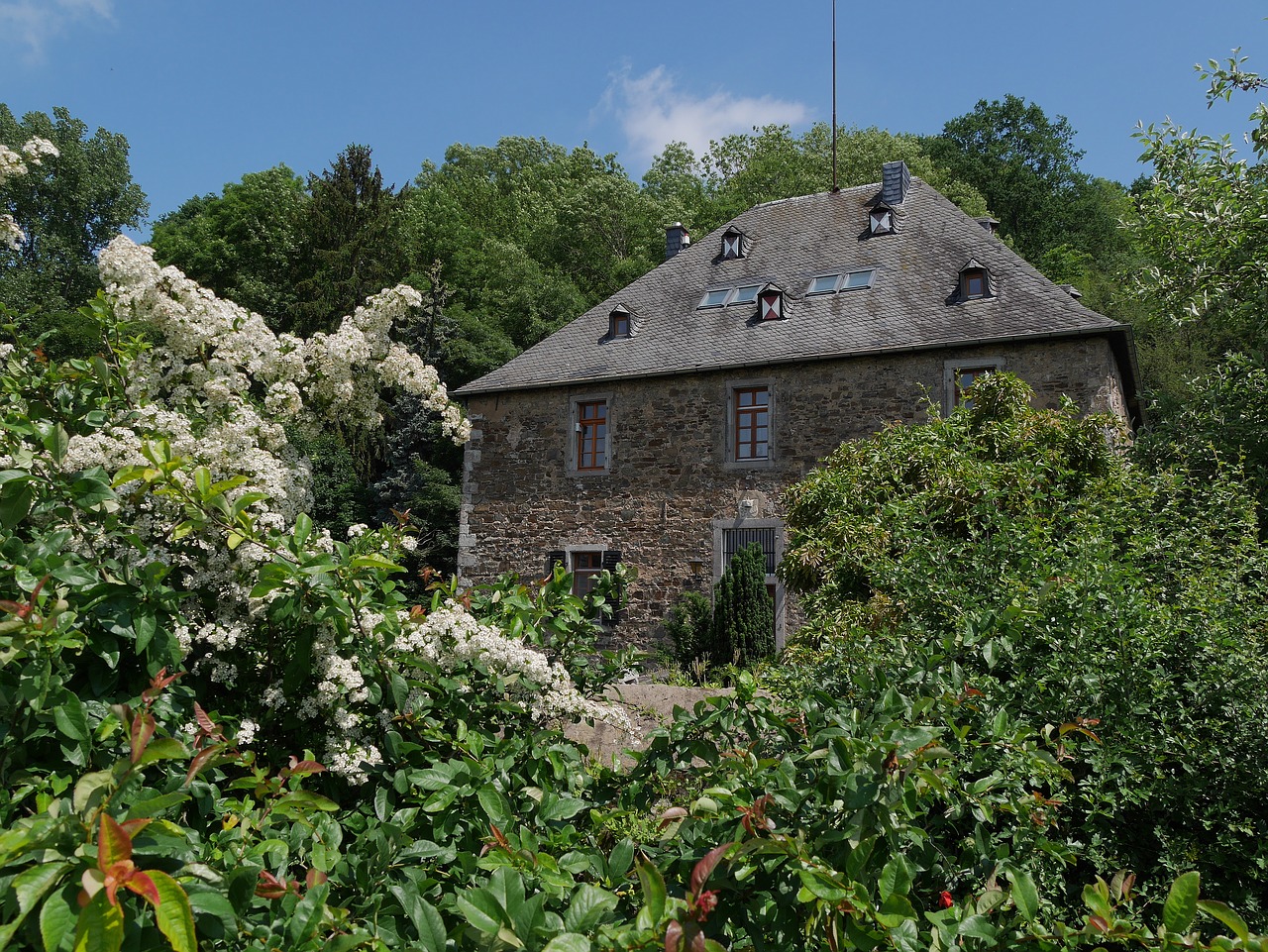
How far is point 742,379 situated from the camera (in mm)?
15453

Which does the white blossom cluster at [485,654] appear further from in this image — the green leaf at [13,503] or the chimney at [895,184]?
the chimney at [895,184]

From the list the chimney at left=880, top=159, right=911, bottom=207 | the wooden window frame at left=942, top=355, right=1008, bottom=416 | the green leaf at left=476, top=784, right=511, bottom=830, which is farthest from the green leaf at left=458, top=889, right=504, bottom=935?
the chimney at left=880, top=159, right=911, bottom=207

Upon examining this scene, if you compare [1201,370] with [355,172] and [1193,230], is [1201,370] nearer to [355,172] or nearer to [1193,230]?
[1193,230]

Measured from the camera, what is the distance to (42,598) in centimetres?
226

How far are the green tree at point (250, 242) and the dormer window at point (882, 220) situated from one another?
16849 millimetres

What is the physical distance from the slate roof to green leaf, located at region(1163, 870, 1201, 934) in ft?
41.4

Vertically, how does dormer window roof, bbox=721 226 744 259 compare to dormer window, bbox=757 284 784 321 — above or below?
above

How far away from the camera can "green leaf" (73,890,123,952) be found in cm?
155

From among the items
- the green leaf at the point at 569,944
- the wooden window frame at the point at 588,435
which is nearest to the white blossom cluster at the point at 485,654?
the green leaf at the point at 569,944

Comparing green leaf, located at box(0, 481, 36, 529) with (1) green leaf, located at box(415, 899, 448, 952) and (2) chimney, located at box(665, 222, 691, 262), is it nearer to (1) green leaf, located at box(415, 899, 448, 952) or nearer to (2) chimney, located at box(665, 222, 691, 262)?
(1) green leaf, located at box(415, 899, 448, 952)

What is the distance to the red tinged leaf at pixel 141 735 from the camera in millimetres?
1765

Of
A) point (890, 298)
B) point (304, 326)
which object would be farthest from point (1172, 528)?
point (304, 326)

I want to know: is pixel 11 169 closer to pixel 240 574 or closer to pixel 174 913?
pixel 240 574

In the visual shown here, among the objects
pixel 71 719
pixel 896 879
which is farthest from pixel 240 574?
pixel 896 879
